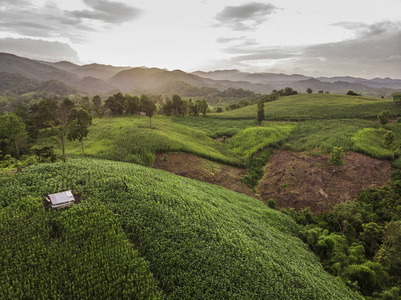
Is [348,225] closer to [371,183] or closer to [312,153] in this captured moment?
[371,183]

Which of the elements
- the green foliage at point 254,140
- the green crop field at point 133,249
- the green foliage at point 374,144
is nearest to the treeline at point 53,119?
the green crop field at point 133,249

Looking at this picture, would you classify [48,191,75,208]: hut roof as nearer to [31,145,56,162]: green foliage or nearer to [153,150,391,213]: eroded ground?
[31,145,56,162]: green foliage

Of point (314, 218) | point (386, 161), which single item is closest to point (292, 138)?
point (386, 161)

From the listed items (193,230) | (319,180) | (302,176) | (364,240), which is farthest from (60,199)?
(319,180)

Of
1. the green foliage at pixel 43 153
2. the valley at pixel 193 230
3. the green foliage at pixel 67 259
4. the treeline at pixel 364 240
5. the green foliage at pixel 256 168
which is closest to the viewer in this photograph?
the green foliage at pixel 67 259

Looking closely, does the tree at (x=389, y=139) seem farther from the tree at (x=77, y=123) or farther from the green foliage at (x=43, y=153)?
the green foliage at (x=43, y=153)
